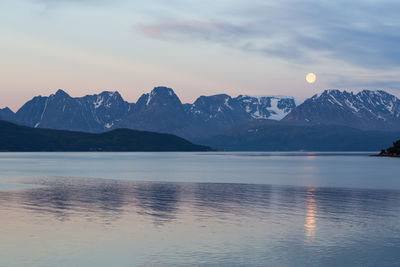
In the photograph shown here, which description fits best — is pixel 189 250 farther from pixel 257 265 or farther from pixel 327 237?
pixel 327 237

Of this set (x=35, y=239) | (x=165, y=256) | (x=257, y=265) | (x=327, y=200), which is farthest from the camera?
Answer: (x=327, y=200)

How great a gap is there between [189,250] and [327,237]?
1175 cm

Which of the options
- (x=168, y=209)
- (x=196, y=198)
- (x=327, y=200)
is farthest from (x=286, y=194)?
(x=168, y=209)

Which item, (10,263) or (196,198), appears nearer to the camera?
(10,263)

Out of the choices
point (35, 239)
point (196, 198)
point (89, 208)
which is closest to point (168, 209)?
point (89, 208)

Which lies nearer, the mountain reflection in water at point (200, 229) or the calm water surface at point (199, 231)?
the calm water surface at point (199, 231)

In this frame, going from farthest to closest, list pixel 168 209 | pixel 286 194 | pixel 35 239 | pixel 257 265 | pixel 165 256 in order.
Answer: pixel 286 194, pixel 168 209, pixel 35 239, pixel 165 256, pixel 257 265

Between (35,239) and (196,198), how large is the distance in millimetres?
35443

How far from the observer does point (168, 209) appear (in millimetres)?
60156

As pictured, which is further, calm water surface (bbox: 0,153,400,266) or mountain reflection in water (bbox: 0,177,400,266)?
mountain reflection in water (bbox: 0,177,400,266)

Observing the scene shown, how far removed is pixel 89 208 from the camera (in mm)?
60844

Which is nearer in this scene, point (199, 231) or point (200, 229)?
point (199, 231)

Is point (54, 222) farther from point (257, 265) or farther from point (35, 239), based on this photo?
point (257, 265)

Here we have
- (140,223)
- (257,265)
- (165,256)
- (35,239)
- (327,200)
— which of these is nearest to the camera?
(257,265)
